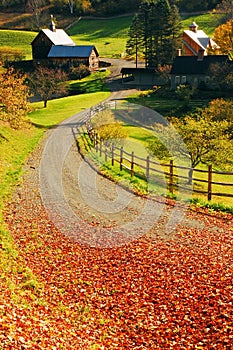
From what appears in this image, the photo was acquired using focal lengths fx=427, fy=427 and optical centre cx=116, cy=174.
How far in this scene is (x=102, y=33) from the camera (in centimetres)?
12106

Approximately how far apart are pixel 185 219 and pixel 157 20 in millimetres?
70877

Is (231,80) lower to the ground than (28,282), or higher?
higher

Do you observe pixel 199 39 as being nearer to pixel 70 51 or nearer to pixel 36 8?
pixel 70 51

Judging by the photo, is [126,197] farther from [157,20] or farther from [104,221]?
[157,20]

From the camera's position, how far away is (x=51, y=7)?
437 feet

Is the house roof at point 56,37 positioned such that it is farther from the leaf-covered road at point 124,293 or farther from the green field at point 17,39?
the leaf-covered road at point 124,293

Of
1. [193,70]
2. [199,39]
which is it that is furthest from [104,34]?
[193,70]

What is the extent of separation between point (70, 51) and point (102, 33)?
3696 centimetres

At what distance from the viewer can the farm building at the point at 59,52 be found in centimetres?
8656

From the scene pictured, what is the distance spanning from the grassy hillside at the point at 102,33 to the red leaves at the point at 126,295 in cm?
9200

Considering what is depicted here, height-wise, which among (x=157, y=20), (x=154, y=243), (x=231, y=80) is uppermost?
(x=157, y=20)

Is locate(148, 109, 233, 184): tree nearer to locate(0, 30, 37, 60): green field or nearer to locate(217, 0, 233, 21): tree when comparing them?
locate(0, 30, 37, 60): green field

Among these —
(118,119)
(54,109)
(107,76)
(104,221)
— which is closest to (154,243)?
(104,221)

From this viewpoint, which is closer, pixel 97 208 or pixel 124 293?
pixel 124 293
